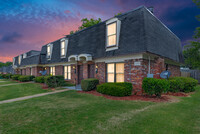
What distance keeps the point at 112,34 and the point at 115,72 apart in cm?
346

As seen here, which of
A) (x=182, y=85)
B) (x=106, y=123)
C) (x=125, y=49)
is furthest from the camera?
(x=182, y=85)

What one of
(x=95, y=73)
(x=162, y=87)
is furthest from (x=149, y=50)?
(x=95, y=73)

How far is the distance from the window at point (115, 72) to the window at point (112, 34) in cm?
192

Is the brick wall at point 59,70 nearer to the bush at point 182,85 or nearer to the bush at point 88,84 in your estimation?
the bush at point 88,84

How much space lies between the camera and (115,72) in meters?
9.62

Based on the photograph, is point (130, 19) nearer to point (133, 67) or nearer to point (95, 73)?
point (133, 67)

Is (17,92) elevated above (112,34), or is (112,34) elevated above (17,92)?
(112,34)

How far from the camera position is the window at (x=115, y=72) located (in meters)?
9.27

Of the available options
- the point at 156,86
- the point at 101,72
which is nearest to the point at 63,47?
the point at 101,72

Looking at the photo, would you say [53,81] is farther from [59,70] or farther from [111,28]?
[111,28]

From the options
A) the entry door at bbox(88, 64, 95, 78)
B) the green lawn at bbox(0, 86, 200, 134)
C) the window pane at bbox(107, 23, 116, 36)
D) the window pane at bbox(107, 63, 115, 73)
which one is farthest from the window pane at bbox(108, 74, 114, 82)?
the green lawn at bbox(0, 86, 200, 134)

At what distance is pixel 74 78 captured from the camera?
14.2 metres

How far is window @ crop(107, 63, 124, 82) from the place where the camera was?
9.27 meters

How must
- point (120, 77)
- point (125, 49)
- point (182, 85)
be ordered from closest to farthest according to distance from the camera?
point (125, 49) → point (182, 85) → point (120, 77)
